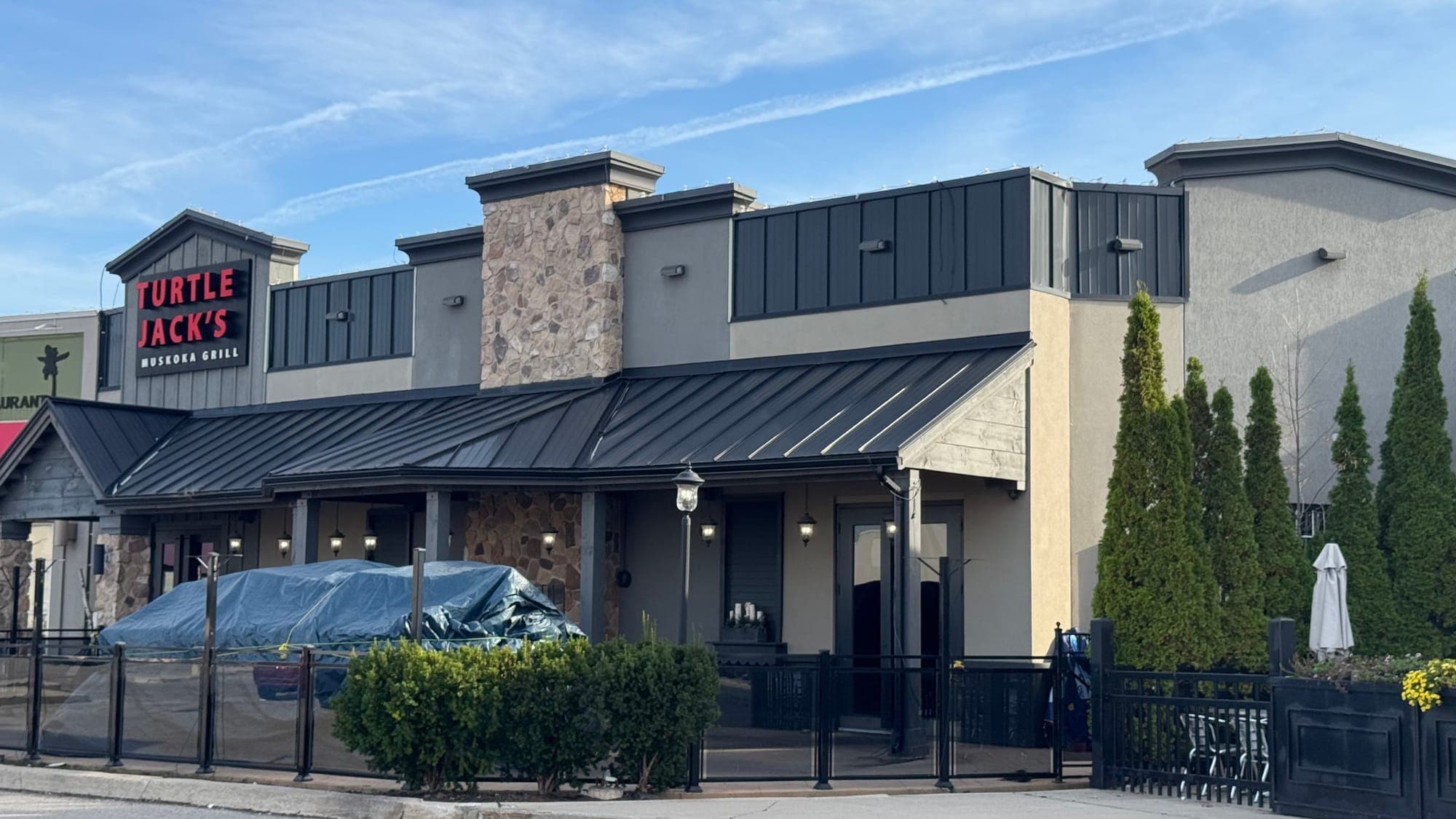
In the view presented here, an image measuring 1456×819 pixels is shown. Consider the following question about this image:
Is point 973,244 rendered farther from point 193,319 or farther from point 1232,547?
point 193,319

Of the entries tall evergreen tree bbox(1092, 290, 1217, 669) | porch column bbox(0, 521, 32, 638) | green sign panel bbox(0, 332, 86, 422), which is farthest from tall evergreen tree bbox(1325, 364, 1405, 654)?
green sign panel bbox(0, 332, 86, 422)

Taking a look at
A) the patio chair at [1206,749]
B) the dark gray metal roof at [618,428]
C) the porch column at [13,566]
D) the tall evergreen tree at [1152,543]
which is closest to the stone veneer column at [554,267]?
the dark gray metal roof at [618,428]

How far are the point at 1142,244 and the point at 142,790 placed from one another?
13.7 meters

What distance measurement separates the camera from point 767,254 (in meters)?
22.4

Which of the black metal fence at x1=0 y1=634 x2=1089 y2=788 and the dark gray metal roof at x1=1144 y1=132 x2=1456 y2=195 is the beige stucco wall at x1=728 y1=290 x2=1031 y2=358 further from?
the black metal fence at x1=0 y1=634 x2=1089 y2=788

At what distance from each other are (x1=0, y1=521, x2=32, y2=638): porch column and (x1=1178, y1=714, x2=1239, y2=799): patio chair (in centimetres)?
1984

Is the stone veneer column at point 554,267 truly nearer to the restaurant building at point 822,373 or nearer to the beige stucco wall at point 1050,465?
the restaurant building at point 822,373

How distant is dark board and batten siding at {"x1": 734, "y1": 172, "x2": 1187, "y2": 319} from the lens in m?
20.1

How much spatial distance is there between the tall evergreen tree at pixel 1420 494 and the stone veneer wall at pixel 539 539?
10.4 metres

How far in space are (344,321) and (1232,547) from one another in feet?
53.1

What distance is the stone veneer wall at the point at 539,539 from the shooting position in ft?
74.9

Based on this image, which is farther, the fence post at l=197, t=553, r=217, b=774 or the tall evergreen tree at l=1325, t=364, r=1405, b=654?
the tall evergreen tree at l=1325, t=364, r=1405, b=654

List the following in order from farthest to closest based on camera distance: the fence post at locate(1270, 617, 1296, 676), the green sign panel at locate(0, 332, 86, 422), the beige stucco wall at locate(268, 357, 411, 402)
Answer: the green sign panel at locate(0, 332, 86, 422), the beige stucco wall at locate(268, 357, 411, 402), the fence post at locate(1270, 617, 1296, 676)

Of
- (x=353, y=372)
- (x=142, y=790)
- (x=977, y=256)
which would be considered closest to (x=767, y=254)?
(x=977, y=256)
